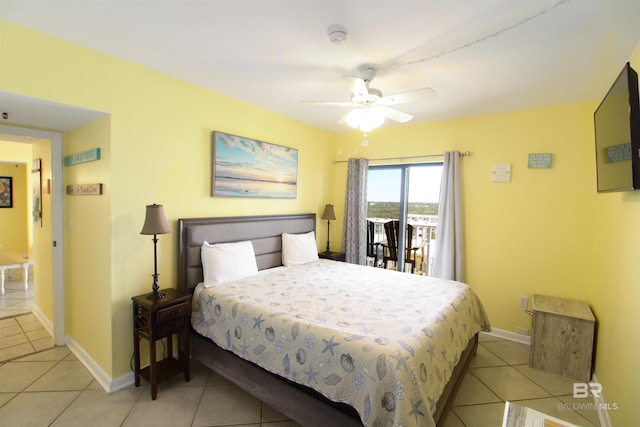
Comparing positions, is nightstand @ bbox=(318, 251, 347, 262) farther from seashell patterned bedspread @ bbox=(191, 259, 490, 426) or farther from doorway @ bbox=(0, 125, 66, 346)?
doorway @ bbox=(0, 125, 66, 346)

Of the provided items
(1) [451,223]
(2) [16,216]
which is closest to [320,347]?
(1) [451,223]

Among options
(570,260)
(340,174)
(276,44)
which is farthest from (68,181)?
(570,260)

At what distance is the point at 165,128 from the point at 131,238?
3.30 feet

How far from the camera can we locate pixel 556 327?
2.64m

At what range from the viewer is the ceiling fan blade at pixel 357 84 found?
77.9 inches

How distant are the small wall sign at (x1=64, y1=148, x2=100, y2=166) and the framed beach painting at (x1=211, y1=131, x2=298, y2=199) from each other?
3.16 feet

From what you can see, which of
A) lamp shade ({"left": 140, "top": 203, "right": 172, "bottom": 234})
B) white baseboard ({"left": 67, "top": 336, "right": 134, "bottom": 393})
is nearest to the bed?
lamp shade ({"left": 140, "top": 203, "right": 172, "bottom": 234})

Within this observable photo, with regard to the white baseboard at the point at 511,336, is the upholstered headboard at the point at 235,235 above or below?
above

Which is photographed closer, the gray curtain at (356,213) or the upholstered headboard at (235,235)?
the upholstered headboard at (235,235)

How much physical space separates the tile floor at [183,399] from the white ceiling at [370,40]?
86.2 inches

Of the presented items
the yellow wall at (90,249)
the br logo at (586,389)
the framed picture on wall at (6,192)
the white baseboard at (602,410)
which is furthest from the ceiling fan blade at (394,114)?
the framed picture on wall at (6,192)

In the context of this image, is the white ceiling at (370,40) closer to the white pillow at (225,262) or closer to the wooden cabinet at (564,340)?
the white pillow at (225,262)

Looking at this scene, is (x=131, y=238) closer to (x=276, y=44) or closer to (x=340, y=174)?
(x=276, y=44)

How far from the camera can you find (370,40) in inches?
75.4
